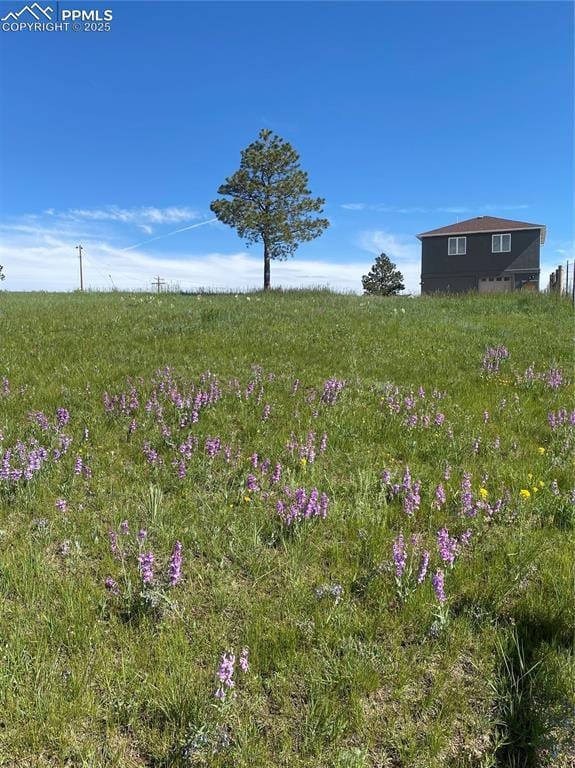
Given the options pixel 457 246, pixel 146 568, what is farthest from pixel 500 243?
pixel 146 568

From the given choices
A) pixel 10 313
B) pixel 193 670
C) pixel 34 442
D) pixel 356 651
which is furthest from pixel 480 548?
pixel 10 313

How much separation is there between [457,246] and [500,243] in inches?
177

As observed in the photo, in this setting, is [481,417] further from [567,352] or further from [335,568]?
[567,352]

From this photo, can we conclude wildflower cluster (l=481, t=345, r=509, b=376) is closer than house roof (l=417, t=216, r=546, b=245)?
Yes

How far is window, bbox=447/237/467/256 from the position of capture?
52438 mm

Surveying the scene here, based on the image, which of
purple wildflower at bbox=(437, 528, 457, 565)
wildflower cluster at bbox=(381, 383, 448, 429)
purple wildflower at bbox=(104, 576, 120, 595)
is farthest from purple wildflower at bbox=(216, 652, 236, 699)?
wildflower cluster at bbox=(381, 383, 448, 429)

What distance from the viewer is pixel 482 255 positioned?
52.0 metres

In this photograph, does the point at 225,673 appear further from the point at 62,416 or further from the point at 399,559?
the point at 62,416

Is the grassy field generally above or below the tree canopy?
below

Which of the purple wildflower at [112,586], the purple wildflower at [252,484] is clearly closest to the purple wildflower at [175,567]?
the purple wildflower at [112,586]

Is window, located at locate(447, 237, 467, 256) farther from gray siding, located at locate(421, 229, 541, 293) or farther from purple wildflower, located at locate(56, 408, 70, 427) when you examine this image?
purple wildflower, located at locate(56, 408, 70, 427)

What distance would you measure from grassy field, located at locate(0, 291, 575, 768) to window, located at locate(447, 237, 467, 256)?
5027 centimetres

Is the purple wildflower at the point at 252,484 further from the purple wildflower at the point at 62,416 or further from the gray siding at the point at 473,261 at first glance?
the gray siding at the point at 473,261

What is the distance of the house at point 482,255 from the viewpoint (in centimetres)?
5031
